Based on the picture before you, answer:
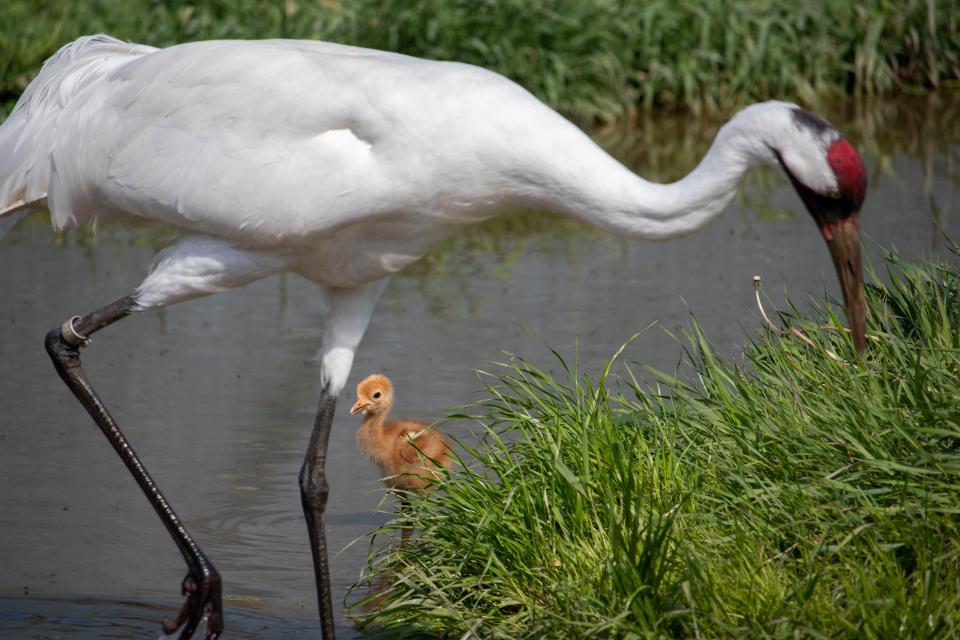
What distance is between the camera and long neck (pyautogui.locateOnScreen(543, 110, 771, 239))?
3902 mm

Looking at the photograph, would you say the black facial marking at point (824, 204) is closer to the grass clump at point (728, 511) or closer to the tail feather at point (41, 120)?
the grass clump at point (728, 511)

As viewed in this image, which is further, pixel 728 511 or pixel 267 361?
pixel 267 361

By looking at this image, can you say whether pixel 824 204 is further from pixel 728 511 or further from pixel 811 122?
pixel 728 511

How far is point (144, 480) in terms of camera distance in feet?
Result: 15.2

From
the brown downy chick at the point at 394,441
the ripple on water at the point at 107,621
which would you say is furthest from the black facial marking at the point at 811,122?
the ripple on water at the point at 107,621

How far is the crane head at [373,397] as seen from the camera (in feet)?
18.0

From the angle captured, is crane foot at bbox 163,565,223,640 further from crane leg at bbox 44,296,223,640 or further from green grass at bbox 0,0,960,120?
green grass at bbox 0,0,960,120

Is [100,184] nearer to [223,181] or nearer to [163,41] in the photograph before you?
[223,181]

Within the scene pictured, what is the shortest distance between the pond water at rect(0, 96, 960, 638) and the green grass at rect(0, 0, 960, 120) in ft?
5.14

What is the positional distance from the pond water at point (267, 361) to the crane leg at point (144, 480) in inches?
5.1

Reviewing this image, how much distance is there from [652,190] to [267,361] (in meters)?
3.24

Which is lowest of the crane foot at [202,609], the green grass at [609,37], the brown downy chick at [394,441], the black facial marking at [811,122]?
the crane foot at [202,609]

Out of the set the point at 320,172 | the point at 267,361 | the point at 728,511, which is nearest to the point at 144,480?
the point at 320,172

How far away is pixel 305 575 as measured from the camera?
489cm
